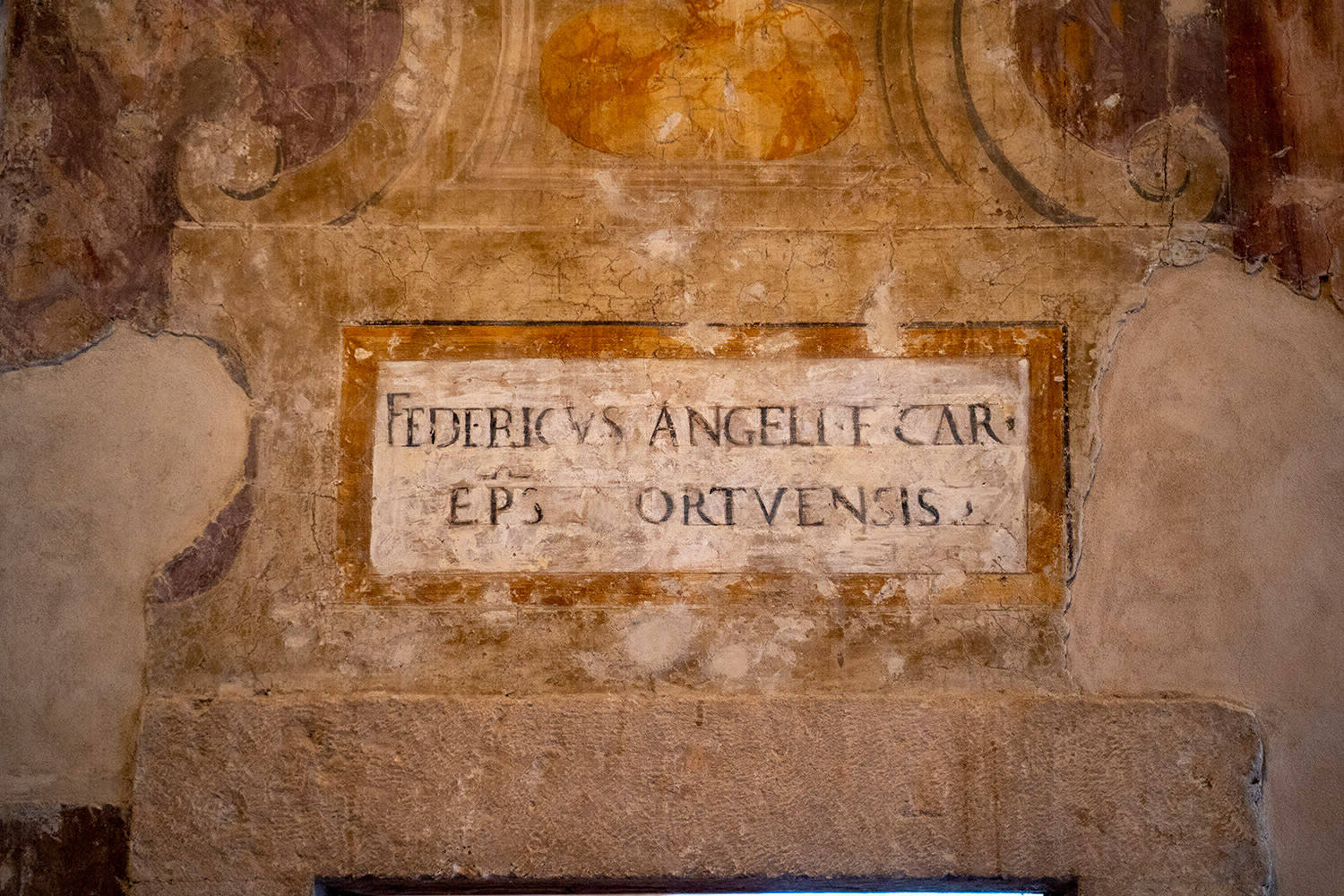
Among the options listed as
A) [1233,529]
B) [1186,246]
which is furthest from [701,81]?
[1233,529]

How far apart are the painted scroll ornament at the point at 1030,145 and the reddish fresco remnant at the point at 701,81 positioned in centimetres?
21

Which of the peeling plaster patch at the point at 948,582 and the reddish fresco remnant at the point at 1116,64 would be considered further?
the reddish fresco remnant at the point at 1116,64

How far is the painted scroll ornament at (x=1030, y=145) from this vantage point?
2.60 m

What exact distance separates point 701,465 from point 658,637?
0.47 metres

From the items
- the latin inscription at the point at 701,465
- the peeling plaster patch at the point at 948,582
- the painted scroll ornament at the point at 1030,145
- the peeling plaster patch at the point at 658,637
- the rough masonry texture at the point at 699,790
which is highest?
the painted scroll ornament at the point at 1030,145

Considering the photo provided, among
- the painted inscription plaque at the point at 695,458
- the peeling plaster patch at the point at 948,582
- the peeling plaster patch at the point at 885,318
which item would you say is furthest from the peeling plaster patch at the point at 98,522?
the peeling plaster patch at the point at 948,582

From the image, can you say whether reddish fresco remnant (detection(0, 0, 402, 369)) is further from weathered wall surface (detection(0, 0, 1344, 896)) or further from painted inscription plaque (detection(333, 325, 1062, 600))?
painted inscription plaque (detection(333, 325, 1062, 600))

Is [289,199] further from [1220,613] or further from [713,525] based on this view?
[1220,613]

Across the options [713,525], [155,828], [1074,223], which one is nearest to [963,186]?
[1074,223]

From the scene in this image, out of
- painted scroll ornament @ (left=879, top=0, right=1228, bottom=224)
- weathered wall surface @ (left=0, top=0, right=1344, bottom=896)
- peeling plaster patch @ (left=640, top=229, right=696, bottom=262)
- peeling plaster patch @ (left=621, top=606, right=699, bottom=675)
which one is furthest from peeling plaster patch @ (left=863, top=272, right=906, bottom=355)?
peeling plaster patch @ (left=621, top=606, right=699, bottom=675)

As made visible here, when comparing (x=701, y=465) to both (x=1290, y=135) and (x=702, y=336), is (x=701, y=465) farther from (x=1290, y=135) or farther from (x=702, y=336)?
(x=1290, y=135)

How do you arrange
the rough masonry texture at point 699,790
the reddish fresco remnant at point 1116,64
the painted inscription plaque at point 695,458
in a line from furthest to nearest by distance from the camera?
the reddish fresco remnant at point 1116,64 < the painted inscription plaque at point 695,458 < the rough masonry texture at point 699,790

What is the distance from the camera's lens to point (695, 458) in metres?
2.54

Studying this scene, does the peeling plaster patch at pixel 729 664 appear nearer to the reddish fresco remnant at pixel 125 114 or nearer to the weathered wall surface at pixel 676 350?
the weathered wall surface at pixel 676 350
